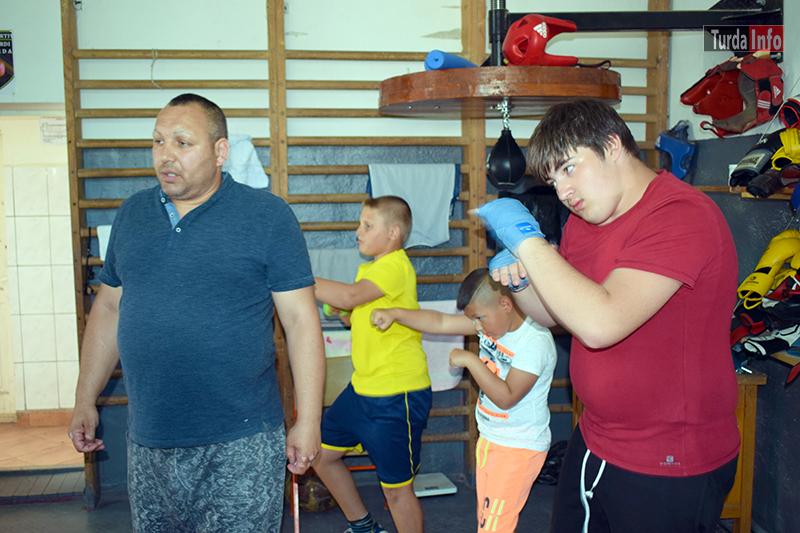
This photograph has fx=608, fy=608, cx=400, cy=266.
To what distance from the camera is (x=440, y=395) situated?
11.2 ft

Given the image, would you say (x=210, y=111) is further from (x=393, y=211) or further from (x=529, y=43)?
(x=393, y=211)

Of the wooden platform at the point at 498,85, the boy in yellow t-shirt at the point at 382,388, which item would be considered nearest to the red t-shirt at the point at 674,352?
the wooden platform at the point at 498,85

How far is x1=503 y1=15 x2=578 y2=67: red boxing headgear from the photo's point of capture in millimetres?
1677

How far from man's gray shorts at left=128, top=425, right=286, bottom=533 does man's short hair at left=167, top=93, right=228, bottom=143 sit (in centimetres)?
82

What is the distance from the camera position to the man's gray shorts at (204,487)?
1.54 metres

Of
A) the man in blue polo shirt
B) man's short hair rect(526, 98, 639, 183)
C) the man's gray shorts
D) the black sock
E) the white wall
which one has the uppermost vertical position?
the white wall

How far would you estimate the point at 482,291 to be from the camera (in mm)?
2113

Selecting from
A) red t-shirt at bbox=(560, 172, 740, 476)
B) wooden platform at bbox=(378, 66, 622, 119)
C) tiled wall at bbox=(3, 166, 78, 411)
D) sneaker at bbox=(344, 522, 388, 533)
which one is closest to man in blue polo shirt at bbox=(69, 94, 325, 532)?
wooden platform at bbox=(378, 66, 622, 119)

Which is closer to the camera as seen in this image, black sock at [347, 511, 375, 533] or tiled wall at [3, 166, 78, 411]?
black sock at [347, 511, 375, 533]

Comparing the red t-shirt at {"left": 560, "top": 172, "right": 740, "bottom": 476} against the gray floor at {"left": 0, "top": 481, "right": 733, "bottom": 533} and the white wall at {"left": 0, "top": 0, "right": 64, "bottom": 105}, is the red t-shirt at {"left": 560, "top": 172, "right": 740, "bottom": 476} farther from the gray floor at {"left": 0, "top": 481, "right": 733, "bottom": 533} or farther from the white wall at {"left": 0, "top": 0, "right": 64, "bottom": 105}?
the white wall at {"left": 0, "top": 0, "right": 64, "bottom": 105}

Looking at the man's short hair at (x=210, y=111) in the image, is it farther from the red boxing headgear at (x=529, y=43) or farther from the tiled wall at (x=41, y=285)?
the tiled wall at (x=41, y=285)

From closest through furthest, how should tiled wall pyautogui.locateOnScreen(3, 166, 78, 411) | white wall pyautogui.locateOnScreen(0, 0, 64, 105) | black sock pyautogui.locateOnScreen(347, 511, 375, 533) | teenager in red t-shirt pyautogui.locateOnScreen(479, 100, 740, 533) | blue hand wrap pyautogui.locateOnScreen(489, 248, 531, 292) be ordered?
teenager in red t-shirt pyautogui.locateOnScreen(479, 100, 740, 533) → blue hand wrap pyautogui.locateOnScreen(489, 248, 531, 292) → black sock pyautogui.locateOnScreen(347, 511, 375, 533) → white wall pyautogui.locateOnScreen(0, 0, 64, 105) → tiled wall pyautogui.locateOnScreen(3, 166, 78, 411)

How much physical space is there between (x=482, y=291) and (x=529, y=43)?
32.6 inches

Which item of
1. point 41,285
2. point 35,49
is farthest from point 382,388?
point 41,285
